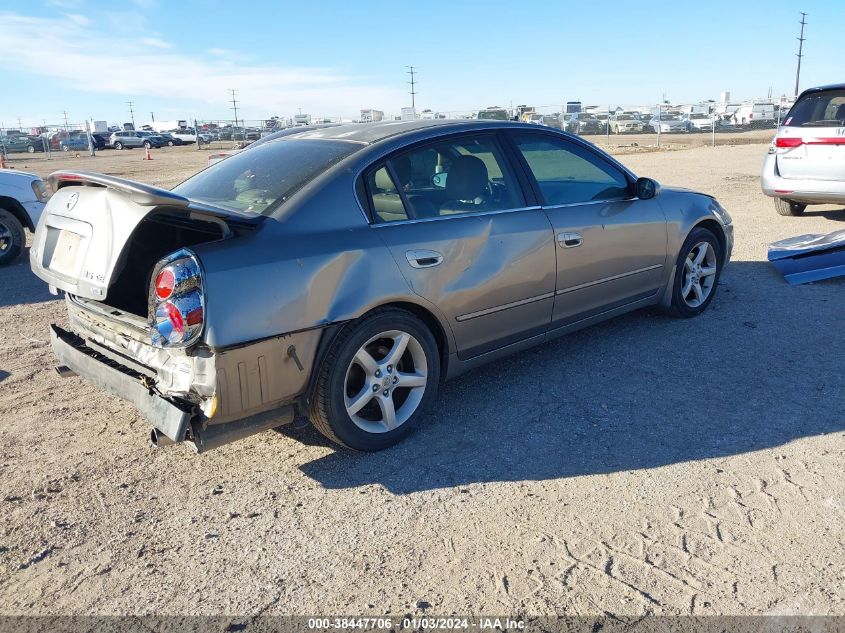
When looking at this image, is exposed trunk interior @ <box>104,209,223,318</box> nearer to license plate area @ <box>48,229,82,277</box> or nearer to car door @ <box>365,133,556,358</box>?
license plate area @ <box>48,229,82,277</box>

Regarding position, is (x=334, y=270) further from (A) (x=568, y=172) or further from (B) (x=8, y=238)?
(B) (x=8, y=238)

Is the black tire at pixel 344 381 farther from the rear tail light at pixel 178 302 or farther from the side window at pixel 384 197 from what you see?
the rear tail light at pixel 178 302

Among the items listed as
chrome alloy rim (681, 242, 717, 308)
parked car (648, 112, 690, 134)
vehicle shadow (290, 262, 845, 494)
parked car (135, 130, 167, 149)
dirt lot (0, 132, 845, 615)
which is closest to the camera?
dirt lot (0, 132, 845, 615)

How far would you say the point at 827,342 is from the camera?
201 inches

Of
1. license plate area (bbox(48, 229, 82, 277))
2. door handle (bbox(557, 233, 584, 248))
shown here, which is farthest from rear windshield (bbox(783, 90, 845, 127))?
license plate area (bbox(48, 229, 82, 277))

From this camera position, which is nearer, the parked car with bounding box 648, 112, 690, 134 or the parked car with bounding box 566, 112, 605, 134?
the parked car with bounding box 566, 112, 605, 134

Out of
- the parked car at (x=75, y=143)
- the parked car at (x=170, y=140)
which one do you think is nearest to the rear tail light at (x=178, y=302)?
the parked car at (x=75, y=143)

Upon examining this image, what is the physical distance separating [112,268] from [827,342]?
187 inches

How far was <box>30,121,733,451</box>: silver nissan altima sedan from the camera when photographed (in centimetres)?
310

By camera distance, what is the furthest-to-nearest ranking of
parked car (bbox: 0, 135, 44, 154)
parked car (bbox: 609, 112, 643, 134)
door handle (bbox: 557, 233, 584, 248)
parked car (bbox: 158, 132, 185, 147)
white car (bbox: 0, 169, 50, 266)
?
parked car (bbox: 158, 132, 185, 147) < parked car (bbox: 0, 135, 44, 154) < parked car (bbox: 609, 112, 643, 134) < white car (bbox: 0, 169, 50, 266) < door handle (bbox: 557, 233, 584, 248)

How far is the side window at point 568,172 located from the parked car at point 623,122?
121 ft

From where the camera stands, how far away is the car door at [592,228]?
4477 millimetres

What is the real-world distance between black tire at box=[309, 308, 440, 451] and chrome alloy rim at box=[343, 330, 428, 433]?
0.03 meters

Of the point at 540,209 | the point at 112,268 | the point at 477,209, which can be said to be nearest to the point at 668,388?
the point at 540,209
